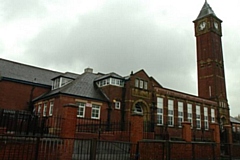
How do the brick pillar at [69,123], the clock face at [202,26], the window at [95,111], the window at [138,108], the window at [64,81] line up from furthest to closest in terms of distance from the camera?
the clock face at [202,26] → the window at [138,108] → the window at [64,81] → the window at [95,111] → the brick pillar at [69,123]

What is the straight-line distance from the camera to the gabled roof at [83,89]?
2453 centimetres

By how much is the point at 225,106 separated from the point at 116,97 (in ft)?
82.0

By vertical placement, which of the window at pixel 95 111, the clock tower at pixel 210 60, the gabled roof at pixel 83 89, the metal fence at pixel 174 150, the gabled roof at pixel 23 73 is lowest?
the metal fence at pixel 174 150

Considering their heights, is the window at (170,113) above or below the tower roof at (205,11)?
below

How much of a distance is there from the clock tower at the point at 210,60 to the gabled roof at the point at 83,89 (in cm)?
2338

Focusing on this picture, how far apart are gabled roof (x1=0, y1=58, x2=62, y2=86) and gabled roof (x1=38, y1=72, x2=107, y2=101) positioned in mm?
3431

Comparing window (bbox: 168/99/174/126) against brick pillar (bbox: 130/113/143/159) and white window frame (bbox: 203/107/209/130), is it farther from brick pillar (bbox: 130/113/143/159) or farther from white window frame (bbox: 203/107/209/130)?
brick pillar (bbox: 130/113/143/159)

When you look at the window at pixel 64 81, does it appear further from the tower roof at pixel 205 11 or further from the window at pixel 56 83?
the tower roof at pixel 205 11

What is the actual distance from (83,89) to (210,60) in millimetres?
28360

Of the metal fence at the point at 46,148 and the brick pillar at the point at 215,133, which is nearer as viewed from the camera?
the metal fence at the point at 46,148

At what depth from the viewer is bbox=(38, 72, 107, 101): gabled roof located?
24530mm

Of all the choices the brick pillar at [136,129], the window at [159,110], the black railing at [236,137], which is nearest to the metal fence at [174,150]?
the brick pillar at [136,129]

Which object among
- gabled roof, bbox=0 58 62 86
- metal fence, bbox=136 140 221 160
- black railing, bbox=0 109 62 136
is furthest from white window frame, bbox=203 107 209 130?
black railing, bbox=0 109 62 136

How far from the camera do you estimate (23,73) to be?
97.5 ft
